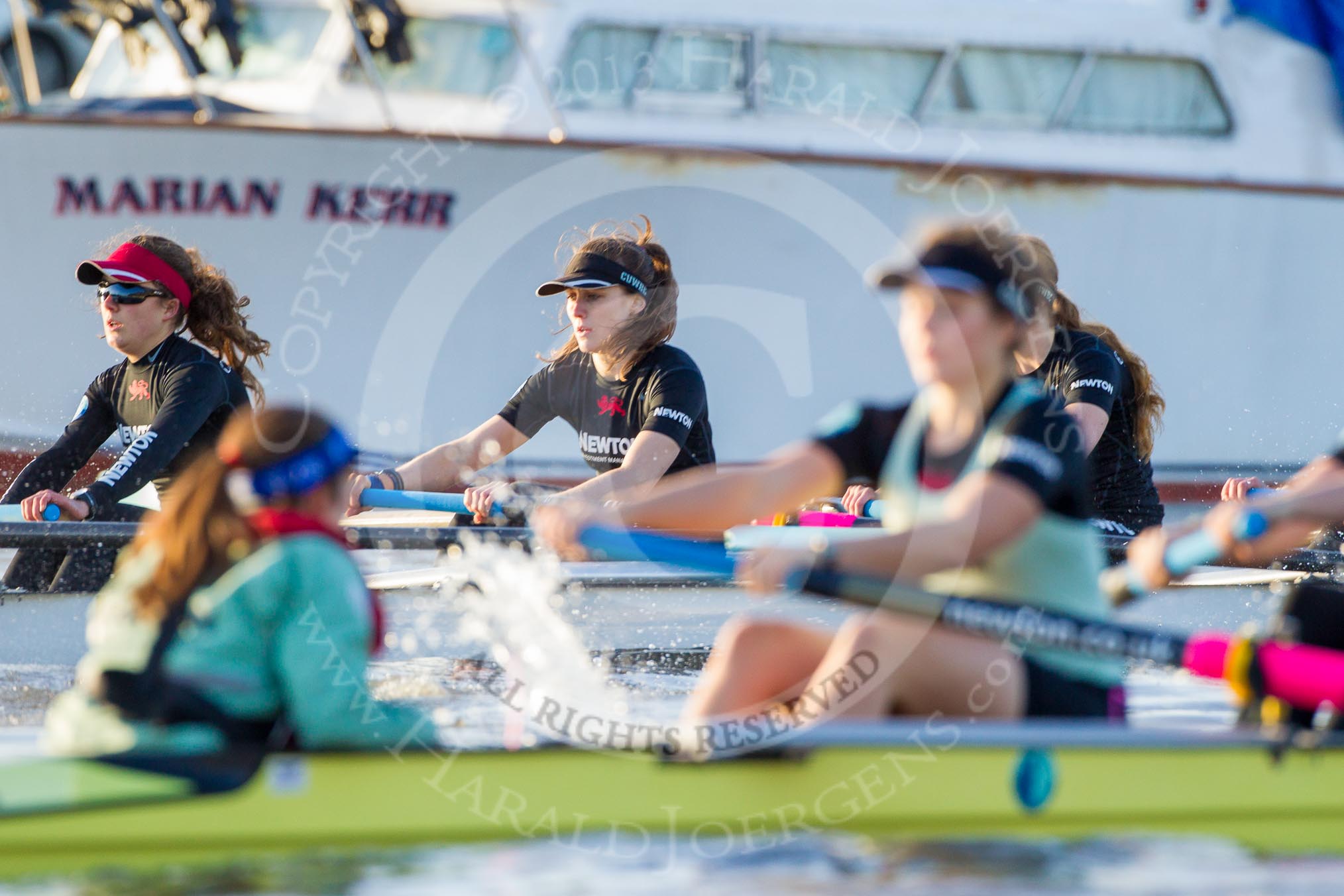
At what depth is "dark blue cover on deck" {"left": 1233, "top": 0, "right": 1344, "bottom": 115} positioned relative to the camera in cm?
1067

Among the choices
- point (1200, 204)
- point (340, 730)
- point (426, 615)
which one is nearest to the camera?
point (340, 730)

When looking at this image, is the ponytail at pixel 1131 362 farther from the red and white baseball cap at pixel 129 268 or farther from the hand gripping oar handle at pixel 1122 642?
the red and white baseball cap at pixel 129 268

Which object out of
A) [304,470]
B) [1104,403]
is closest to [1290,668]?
[304,470]

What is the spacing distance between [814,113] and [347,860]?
712cm

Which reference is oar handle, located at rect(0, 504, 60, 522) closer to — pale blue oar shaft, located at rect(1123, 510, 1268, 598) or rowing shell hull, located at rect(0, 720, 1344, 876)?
rowing shell hull, located at rect(0, 720, 1344, 876)

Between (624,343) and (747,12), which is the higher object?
(747,12)

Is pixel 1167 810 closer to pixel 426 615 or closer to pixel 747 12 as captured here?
pixel 426 615

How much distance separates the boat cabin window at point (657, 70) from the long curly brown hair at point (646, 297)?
327 cm

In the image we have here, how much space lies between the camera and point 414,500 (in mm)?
6816

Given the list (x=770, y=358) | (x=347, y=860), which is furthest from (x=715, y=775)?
(x=770, y=358)

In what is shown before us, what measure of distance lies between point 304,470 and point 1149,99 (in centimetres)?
848

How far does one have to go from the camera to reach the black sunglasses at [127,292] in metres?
6.38

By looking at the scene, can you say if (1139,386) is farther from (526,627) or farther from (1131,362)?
(526,627)

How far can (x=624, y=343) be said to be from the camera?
6461mm
